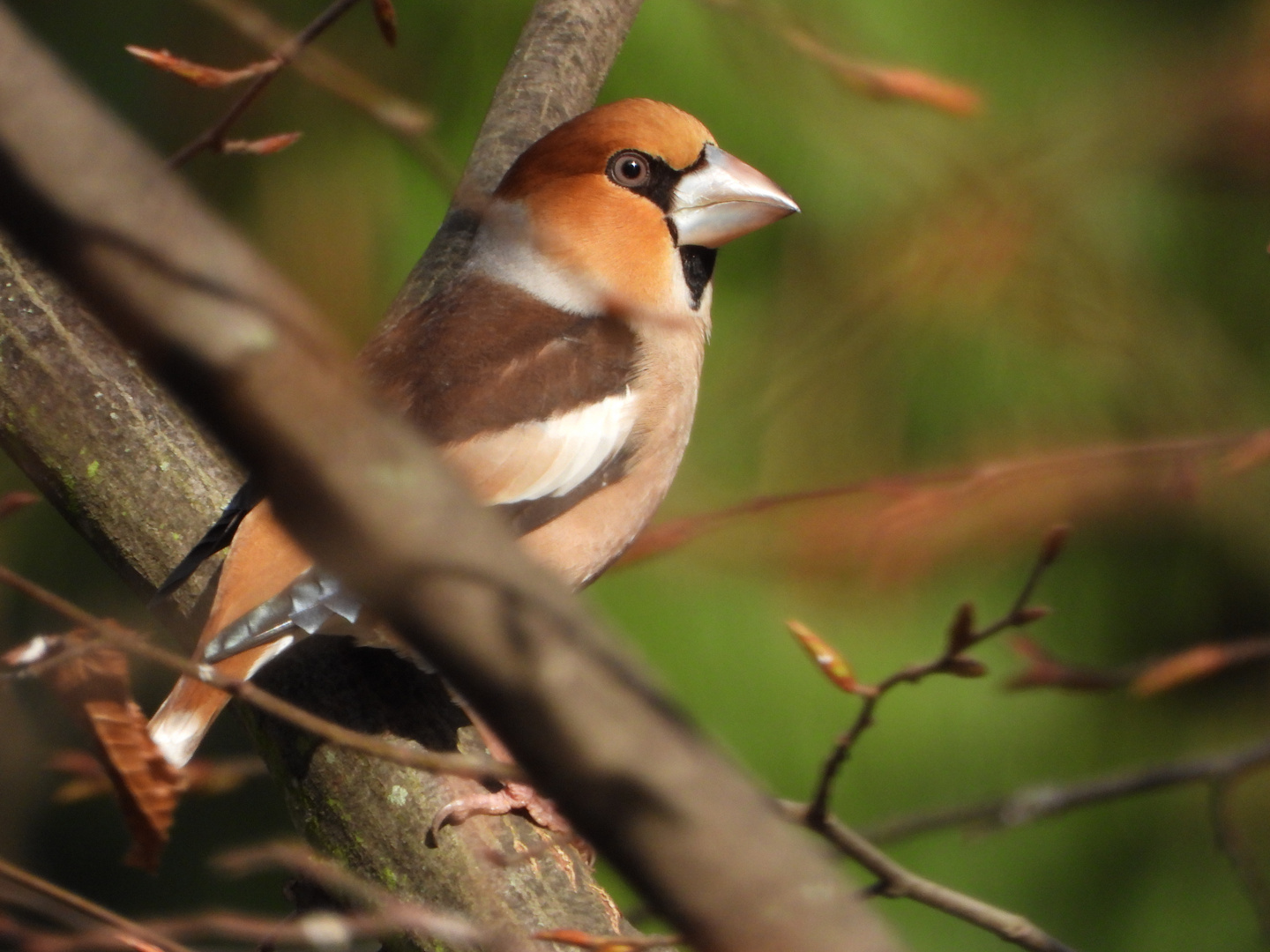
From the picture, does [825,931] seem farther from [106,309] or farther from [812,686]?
[812,686]

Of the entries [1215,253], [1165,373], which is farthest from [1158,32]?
[1165,373]

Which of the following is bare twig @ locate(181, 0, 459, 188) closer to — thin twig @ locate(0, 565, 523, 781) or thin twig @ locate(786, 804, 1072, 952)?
thin twig @ locate(0, 565, 523, 781)

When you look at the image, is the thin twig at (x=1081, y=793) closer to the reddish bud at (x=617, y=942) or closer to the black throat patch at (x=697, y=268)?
the reddish bud at (x=617, y=942)

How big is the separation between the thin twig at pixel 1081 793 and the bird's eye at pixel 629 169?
162 centimetres

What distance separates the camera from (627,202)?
2438mm

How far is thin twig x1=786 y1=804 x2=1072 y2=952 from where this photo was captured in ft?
3.66

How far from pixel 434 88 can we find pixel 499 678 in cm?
345

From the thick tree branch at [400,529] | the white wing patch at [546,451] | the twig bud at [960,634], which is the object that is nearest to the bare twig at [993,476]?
the twig bud at [960,634]

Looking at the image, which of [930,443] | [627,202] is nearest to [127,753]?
[627,202]

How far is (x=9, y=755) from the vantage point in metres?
3.49

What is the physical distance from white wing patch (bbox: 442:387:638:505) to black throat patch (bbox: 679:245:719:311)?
1.22 feet

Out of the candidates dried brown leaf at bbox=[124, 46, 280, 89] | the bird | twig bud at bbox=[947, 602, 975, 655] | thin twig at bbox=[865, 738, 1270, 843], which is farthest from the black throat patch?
thin twig at bbox=[865, 738, 1270, 843]

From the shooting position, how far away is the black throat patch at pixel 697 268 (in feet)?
8.23

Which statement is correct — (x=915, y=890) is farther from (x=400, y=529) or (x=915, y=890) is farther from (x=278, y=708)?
(x=400, y=529)
